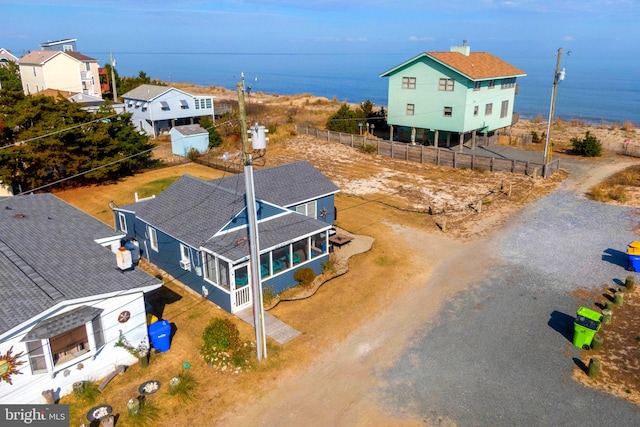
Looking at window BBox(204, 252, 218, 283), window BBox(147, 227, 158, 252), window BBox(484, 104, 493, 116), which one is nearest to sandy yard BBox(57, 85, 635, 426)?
window BBox(204, 252, 218, 283)

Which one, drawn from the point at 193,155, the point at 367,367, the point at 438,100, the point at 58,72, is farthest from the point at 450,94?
the point at 58,72

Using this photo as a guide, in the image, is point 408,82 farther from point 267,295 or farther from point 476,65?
point 267,295

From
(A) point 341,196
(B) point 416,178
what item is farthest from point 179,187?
(B) point 416,178

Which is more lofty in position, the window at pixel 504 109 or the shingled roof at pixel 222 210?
the window at pixel 504 109

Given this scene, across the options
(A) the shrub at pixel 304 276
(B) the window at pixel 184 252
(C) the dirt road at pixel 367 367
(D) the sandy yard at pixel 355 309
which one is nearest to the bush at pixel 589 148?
(D) the sandy yard at pixel 355 309

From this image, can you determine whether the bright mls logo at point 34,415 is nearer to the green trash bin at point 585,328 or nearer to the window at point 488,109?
the green trash bin at point 585,328

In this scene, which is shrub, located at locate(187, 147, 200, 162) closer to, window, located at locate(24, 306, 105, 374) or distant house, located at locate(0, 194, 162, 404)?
distant house, located at locate(0, 194, 162, 404)
